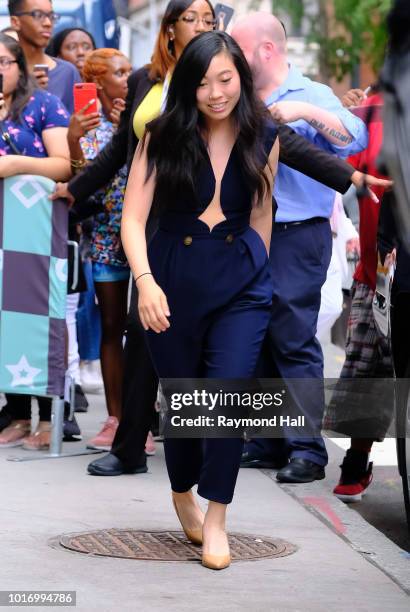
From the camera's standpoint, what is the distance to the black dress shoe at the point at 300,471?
24.3ft

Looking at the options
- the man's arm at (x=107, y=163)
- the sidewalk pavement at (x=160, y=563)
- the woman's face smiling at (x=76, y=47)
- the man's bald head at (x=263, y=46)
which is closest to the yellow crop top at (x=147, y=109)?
the man's arm at (x=107, y=163)

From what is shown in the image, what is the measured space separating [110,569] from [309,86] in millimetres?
2987

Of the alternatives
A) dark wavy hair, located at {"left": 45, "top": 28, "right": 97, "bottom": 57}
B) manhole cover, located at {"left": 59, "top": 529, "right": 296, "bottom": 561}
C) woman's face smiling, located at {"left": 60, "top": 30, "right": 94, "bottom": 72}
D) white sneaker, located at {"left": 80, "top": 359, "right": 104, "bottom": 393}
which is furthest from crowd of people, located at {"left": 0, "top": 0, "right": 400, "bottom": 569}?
dark wavy hair, located at {"left": 45, "top": 28, "right": 97, "bottom": 57}

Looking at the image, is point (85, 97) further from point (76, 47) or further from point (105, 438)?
point (76, 47)

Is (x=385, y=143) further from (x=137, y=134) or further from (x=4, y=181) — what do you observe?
(x=4, y=181)

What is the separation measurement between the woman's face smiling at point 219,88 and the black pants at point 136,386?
5.43 ft

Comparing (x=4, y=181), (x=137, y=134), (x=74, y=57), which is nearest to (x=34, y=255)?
(x=4, y=181)

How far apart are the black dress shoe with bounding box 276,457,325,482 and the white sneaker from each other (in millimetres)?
3372

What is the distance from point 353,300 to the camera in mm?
7309

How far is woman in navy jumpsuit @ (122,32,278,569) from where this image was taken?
5605 millimetres

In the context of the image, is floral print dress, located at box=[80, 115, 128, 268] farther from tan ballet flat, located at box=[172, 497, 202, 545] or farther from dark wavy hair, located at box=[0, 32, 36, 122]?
tan ballet flat, located at box=[172, 497, 202, 545]

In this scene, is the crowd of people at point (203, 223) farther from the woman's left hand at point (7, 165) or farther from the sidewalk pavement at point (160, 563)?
the sidewalk pavement at point (160, 563)

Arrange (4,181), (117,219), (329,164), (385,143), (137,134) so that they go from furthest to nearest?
(117,219), (4,181), (137,134), (329,164), (385,143)

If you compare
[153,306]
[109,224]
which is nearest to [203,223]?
[153,306]
